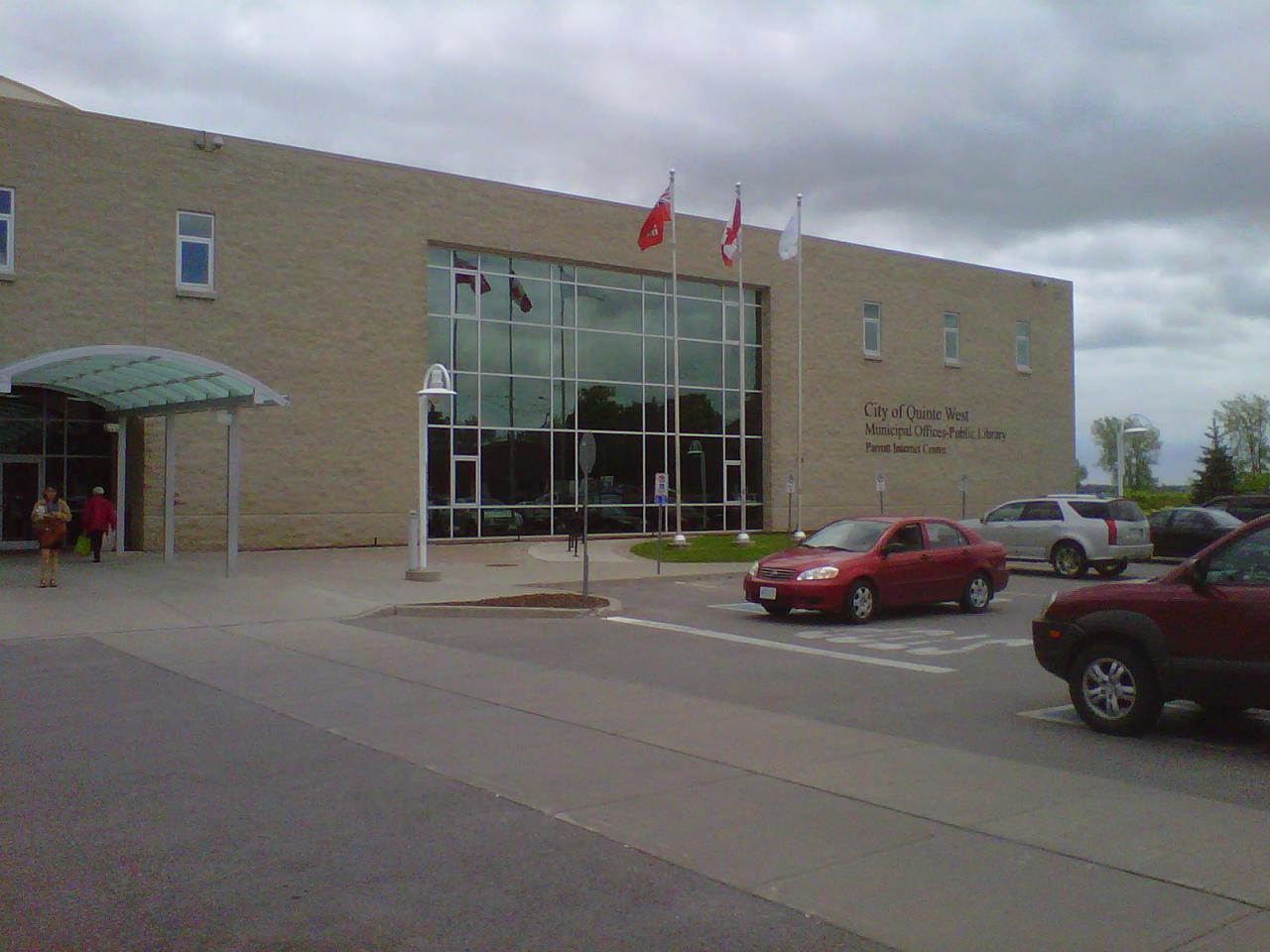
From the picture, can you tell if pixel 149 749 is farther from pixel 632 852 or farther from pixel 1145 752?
pixel 1145 752

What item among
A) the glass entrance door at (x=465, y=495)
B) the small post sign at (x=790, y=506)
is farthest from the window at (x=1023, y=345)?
the glass entrance door at (x=465, y=495)

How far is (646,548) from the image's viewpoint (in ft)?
96.5

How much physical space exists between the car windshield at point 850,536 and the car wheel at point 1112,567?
887 centimetres

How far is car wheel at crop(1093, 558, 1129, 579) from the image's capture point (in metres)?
23.4

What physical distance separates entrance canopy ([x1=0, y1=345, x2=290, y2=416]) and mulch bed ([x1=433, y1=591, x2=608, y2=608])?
653 cm

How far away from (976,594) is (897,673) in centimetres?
627

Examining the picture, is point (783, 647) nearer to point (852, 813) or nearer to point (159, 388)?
point (852, 813)

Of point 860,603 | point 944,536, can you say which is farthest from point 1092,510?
point 860,603

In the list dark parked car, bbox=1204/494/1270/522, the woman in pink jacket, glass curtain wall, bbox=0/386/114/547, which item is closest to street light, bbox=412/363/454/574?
the woman in pink jacket

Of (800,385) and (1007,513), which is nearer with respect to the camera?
(1007,513)

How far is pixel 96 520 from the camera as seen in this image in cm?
2386

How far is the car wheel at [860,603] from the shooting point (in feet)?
51.5

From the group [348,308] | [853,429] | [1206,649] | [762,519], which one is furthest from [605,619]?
[853,429]

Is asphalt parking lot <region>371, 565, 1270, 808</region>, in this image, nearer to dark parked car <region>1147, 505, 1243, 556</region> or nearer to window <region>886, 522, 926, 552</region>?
window <region>886, 522, 926, 552</region>
